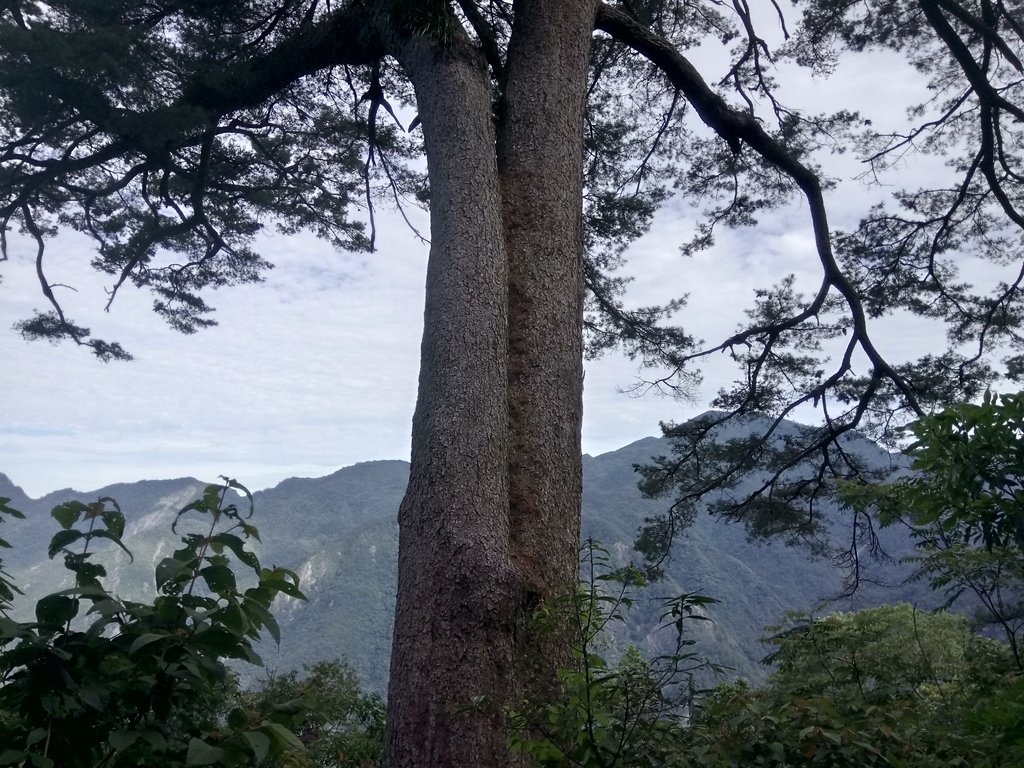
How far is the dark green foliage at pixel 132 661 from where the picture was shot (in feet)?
4.16

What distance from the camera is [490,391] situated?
251 centimetres

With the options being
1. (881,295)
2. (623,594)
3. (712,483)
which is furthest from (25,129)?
(881,295)

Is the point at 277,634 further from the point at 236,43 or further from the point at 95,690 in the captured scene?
the point at 236,43

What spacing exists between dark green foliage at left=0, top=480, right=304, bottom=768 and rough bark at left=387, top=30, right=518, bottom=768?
1.54 ft

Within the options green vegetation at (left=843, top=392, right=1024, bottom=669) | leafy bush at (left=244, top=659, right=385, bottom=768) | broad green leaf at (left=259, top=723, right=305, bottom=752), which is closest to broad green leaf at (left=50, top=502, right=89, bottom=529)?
broad green leaf at (left=259, top=723, right=305, bottom=752)

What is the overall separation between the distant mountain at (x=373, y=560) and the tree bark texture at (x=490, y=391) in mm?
302

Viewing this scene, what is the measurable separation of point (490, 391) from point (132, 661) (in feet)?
4.53

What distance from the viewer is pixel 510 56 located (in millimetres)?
3428

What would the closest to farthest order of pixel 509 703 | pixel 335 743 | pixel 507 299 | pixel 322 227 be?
pixel 509 703 → pixel 507 299 → pixel 335 743 → pixel 322 227

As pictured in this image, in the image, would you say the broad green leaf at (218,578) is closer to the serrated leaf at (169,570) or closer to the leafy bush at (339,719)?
the serrated leaf at (169,570)

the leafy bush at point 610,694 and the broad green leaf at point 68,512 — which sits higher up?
the broad green leaf at point 68,512

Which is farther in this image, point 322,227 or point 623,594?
point 322,227

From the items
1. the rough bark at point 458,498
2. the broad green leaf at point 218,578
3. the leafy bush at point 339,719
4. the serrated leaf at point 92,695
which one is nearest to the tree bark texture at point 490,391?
the rough bark at point 458,498

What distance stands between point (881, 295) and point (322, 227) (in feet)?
17.3
